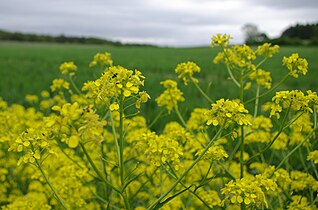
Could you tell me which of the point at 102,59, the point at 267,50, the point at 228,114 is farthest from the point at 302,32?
the point at 228,114

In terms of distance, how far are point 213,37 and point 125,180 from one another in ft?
4.22

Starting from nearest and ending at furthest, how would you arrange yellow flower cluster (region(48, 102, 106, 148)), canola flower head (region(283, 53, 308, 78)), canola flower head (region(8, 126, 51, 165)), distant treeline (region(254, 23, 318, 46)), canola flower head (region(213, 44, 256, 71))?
yellow flower cluster (region(48, 102, 106, 148)) → canola flower head (region(8, 126, 51, 165)) → canola flower head (region(283, 53, 308, 78)) → canola flower head (region(213, 44, 256, 71)) → distant treeline (region(254, 23, 318, 46))

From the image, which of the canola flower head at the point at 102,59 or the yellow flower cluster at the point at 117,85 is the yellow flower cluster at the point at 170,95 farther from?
the yellow flower cluster at the point at 117,85

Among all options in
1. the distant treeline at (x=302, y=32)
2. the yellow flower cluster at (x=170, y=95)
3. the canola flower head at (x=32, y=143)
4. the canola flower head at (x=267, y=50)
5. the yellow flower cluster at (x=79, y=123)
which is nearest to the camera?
the yellow flower cluster at (x=79, y=123)

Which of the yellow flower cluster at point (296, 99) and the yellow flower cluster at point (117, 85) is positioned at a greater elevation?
the yellow flower cluster at point (117, 85)

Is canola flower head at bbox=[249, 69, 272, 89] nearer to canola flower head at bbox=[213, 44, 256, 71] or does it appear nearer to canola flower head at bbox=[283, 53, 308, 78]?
canola flower head at bbox=[213, 44, 256, 71]

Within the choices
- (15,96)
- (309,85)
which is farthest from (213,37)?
(309,85)

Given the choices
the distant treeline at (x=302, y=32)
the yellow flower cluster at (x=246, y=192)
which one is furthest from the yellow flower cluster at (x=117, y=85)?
the distant treeline at (x=302, y=32)

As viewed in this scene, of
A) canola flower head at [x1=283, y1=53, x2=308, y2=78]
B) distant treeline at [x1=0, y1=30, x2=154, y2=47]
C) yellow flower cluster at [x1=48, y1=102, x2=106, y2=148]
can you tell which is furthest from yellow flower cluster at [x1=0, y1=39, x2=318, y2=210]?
distant treeline at [x1=0, y1=30, x2=154, y2=47]

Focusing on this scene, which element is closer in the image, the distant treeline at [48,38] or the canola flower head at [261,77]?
the canola flower head at [261,77]

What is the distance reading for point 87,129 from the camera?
1.22 meters

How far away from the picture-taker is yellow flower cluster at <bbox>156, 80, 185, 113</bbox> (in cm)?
274

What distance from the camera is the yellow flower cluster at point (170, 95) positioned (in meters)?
2.74

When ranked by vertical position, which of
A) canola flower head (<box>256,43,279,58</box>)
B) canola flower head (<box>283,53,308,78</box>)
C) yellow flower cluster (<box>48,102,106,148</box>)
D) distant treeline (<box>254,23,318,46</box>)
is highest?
distant treeline (<box>254,23,318,46</box>)
